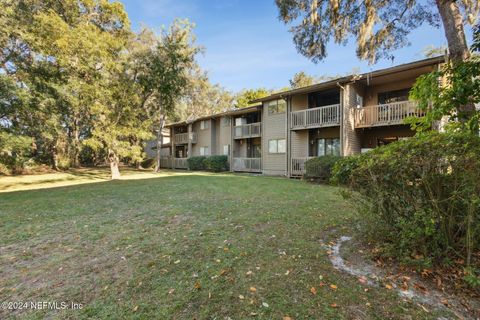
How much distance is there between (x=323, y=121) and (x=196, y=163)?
13429 millimetres

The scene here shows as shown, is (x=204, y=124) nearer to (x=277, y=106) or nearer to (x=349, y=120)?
(x=277, y=106)

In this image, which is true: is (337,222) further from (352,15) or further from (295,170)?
(295,170)

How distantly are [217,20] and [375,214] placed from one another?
14.7 m

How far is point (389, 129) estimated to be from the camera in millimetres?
13648

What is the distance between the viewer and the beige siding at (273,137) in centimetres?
1728

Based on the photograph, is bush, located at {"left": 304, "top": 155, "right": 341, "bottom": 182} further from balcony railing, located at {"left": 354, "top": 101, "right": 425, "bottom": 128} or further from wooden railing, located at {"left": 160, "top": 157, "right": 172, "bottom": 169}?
wooden railing, located at {"left": 160, "top": 157, "right": 172, "bottom": 169}

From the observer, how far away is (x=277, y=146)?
17719 millimetres

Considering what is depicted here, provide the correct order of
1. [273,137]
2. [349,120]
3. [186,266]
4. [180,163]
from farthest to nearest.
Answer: [180,163] < [273,137] < [349,120] < [186,266]

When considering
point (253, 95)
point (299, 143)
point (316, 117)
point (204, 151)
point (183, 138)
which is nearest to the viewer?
point (316, 117)

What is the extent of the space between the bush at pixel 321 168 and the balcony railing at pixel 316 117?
260cm

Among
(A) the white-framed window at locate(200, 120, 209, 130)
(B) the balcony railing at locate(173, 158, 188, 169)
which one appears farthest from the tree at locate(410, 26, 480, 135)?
(B) the balcony railing at locate(173, 158, 188, 169)

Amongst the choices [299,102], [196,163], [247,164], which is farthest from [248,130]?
[196,163]

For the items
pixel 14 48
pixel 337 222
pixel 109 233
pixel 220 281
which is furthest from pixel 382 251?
pixel 14 48

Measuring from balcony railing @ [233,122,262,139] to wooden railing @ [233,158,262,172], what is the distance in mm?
2094
